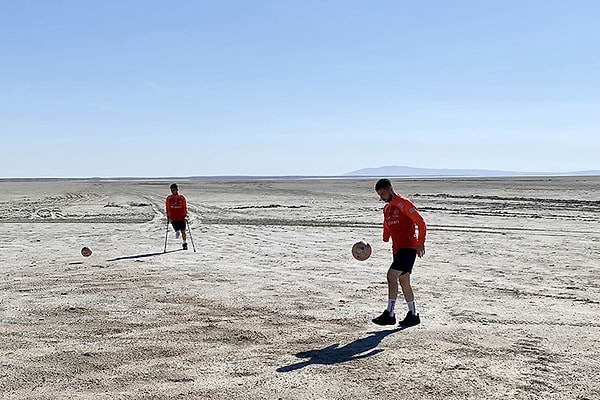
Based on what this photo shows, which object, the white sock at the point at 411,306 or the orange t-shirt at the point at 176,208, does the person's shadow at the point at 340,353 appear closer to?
the white sock at the point at 411,306

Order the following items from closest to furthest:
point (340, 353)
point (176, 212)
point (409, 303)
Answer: point (340, 353) → point (409, 303) → point (176, 212)

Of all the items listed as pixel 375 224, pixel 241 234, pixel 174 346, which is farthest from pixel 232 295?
pixel 375 224

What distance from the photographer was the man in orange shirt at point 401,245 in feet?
26.9

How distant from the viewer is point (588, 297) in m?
9.66

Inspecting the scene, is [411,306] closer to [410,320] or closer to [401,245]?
[410,320]

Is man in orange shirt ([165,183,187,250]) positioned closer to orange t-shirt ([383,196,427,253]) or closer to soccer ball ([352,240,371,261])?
soccer ball ([352,240,371,261])

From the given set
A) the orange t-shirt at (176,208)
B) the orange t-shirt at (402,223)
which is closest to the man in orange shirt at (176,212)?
the orange t-shirt at (176,208)

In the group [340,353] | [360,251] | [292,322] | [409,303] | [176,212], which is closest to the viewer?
[340,353]

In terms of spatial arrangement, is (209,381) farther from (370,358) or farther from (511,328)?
(511,328)

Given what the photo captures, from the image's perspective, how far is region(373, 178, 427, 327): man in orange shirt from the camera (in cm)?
820

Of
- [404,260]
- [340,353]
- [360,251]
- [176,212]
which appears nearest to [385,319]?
[404,260]

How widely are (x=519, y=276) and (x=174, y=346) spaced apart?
22.0ft

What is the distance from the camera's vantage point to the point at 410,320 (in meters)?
8.27

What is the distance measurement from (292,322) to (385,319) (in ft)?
3.81
